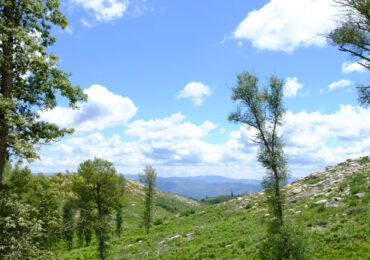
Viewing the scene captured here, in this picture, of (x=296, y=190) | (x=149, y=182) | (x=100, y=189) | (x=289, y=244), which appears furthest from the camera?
(x=149, y=182)

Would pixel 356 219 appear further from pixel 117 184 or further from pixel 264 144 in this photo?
pixel 117 184

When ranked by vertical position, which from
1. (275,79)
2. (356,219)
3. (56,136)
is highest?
(275,79)

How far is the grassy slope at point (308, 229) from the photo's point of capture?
17594 mm

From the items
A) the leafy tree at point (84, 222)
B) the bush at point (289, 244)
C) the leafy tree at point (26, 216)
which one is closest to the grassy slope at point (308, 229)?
the bush at point (289, 244)

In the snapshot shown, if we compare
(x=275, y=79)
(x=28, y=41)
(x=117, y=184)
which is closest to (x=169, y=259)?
(x=117, y=184)

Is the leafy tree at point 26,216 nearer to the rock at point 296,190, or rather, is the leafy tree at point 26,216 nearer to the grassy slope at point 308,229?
the grassy slope at point 308,229

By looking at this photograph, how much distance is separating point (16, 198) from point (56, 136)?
10.5 ft

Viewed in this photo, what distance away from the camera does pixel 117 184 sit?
1154 inches

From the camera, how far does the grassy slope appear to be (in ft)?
57.7

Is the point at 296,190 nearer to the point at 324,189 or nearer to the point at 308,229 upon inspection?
the point at 324,189

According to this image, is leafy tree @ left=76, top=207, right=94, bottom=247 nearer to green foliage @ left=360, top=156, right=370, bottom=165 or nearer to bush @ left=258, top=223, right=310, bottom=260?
bush @ left=258, top=223, right=310, bottom=260

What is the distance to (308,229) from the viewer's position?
70.6ft

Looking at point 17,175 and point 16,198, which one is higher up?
point 17,175

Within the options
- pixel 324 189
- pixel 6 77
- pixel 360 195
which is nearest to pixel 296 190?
pixel 324 189
